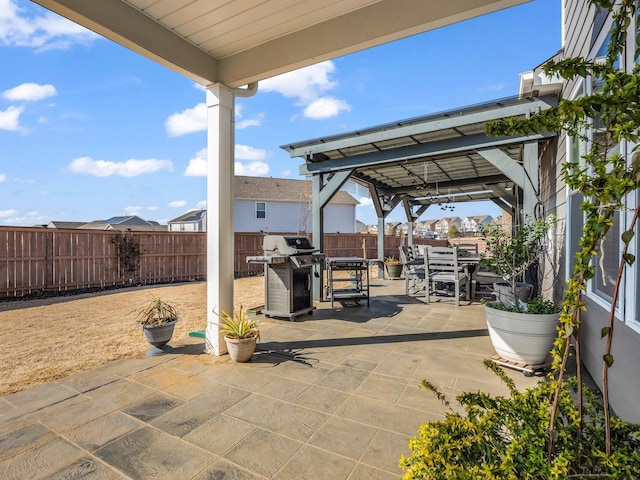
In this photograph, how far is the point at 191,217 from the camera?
2416 centimetres

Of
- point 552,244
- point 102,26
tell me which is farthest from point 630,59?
point 102,26

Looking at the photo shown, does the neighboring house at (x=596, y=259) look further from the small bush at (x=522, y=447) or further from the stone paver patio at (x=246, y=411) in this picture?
the stone paver patio at (x=246, y=411)

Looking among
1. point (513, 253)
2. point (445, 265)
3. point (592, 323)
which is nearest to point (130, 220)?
point (445, 265)

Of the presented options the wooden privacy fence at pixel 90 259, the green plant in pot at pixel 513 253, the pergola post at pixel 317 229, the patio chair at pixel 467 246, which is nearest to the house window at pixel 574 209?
the green plant in pot at pixel 513 253

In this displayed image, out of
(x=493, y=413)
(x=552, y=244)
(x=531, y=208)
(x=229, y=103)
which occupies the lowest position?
(x=493, y=413)

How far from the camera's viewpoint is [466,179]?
29.5 feet

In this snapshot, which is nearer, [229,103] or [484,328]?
[229,103]

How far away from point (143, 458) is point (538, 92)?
18.5ft

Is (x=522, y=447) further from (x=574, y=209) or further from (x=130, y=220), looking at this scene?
(x=130, y=220)

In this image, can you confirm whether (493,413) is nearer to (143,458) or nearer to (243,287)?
(143,458)

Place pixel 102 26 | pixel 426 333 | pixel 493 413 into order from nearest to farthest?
pixel 493 413
pixel 102 26
pixel 426 333

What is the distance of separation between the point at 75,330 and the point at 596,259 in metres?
6.29

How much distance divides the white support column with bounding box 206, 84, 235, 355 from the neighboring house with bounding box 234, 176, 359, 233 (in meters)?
14.0

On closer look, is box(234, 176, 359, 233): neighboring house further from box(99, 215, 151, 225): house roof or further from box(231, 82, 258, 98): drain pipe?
box(231, 82, 258, 98): drain pipe
